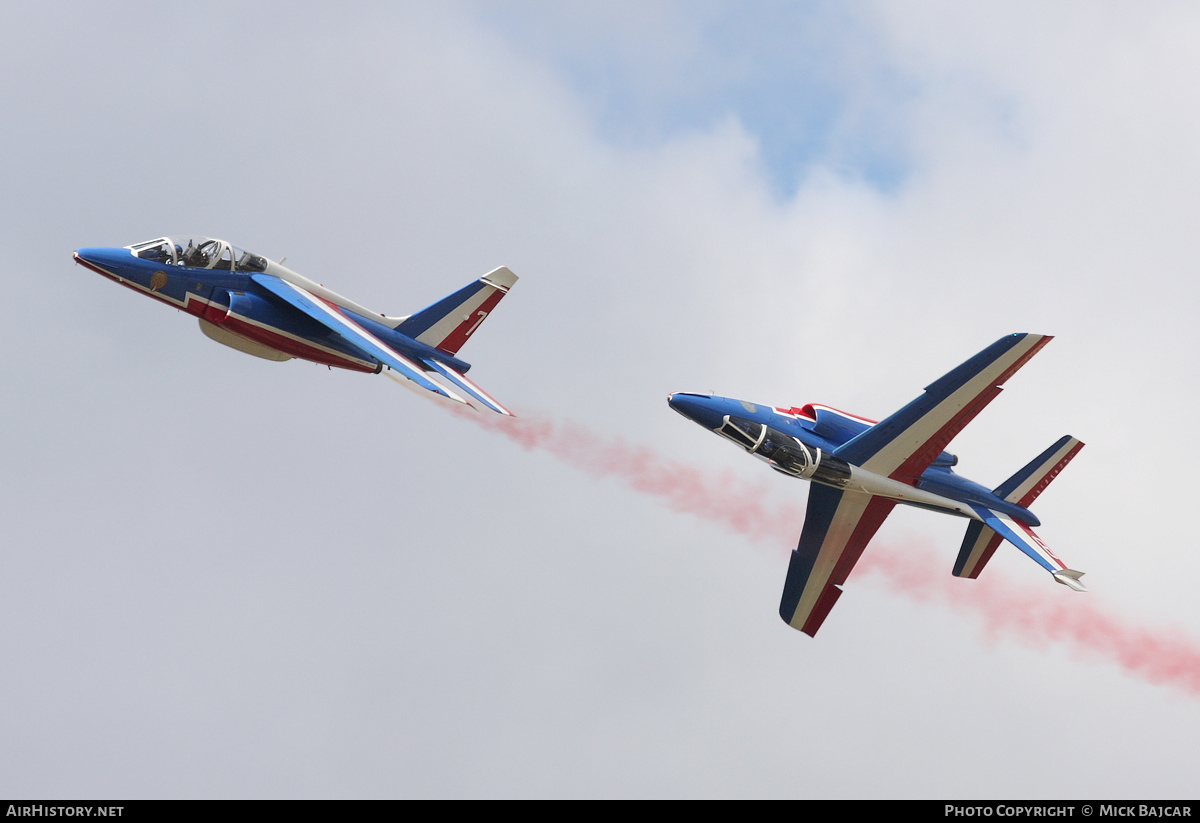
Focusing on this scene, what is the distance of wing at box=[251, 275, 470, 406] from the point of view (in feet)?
162

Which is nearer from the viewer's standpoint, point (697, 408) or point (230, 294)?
point (697, 408)

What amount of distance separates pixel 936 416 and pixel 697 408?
805cm

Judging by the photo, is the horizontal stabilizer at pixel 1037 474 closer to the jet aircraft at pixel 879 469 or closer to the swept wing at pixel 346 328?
the jet aircraft at pixel 879 469

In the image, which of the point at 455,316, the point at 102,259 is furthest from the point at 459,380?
the point at 102,259

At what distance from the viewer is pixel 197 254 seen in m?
50.0

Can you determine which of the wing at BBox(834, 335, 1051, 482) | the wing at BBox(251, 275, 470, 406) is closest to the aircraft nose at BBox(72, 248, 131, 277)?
the wing at BBox(251, 275, 470, 406)

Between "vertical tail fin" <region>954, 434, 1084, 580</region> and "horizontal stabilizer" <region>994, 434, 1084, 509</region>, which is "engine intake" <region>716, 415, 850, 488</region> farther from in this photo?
"horizontal stabilizer" <region>994, 434, 1084, 509</region>

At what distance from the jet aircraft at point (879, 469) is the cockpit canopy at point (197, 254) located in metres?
14.6

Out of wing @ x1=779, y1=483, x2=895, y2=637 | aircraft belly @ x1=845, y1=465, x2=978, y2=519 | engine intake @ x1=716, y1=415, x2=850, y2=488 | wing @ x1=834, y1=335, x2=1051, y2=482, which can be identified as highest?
wing @ x1=834, y1=335, x2=1051, y2=482

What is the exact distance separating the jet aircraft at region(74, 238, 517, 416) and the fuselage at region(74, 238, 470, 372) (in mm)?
30

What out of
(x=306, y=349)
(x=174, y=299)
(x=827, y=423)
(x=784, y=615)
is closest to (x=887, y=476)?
(x=827, y=423)

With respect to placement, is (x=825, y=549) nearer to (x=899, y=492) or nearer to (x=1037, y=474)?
(x=899, y=492)

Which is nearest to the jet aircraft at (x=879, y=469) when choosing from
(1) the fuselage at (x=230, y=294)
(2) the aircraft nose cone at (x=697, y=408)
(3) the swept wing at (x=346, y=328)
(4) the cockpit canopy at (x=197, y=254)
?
(2) the aircraft nose cone at (x=697, y=408)

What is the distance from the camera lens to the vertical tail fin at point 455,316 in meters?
53.6
